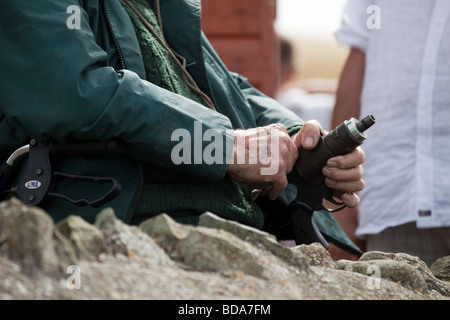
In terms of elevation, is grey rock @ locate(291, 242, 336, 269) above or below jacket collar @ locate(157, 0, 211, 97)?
below

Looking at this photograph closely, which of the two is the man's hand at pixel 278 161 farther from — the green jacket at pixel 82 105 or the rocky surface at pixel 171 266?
the rocky surface at pixel 171 266

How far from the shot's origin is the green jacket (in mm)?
1851

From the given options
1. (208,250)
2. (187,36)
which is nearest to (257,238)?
(208,250)

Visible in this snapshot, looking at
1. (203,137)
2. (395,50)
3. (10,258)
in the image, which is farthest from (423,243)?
→ (10,258)

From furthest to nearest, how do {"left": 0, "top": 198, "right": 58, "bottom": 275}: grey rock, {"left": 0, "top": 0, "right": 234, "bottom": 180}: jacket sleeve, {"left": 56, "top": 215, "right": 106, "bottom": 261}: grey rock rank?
{"left": 0, "top": 0, "right": 234, "bottom": 180}: jacket sleeve → {"left": 56, "top": 215, "right": 106, "bottom": 261}: grey rock → {"left": 0, "top": 198, "right": 58, "bottom": 275}: grey rock

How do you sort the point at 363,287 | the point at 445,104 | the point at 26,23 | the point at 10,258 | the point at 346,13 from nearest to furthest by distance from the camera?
the point at 10,258, the point at 363,287, the point at 26,23, the point at 445,104, the point at 346,13

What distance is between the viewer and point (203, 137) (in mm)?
1935

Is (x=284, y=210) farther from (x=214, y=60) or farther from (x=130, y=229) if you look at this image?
(x=130, y=229)

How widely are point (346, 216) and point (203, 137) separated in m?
1.85

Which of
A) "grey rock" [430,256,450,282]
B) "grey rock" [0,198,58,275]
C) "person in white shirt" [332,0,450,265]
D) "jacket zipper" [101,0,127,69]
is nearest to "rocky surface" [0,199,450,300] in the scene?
"grey rock" [0,198,58,275]

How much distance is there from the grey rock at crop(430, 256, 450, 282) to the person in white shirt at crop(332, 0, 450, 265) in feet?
3.73

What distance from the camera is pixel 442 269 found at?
6.57 ft

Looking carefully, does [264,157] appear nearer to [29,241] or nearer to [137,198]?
[137,198]

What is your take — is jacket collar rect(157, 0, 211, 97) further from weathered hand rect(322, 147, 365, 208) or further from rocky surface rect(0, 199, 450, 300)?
rocky surface rect(0, 199, 450, 300)
